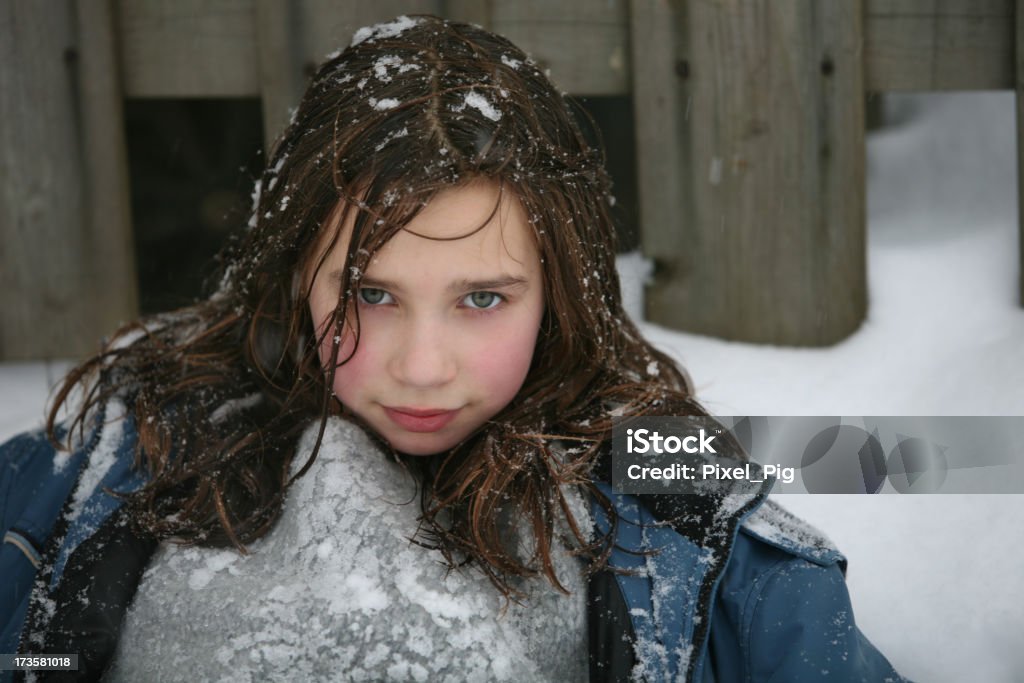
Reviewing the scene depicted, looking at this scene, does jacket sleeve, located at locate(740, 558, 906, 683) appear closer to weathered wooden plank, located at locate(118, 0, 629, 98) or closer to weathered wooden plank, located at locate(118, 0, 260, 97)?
weathered wooden plank, located at locate(118, 0, 629, 98)

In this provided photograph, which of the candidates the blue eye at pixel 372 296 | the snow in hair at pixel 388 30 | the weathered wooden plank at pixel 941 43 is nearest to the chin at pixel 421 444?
the blue eye at pixel 372 296

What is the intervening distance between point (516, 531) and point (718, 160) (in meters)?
0.95

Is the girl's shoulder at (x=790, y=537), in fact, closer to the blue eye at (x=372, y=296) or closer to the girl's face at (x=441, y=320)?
the girl's face at (x=441, y=320)

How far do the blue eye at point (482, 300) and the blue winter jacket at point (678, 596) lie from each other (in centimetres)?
34

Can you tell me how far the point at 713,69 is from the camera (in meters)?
2.07

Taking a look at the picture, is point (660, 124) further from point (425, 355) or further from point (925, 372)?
point (425, 355)

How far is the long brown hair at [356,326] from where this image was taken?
1.48 meters

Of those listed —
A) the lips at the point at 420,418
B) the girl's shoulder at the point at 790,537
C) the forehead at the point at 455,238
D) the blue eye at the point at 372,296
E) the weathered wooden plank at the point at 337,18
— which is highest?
the weathered wooden plank at the point at 337,18

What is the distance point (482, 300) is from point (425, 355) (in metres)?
0.12

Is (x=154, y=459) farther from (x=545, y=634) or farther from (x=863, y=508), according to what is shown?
(x=863, y=508)

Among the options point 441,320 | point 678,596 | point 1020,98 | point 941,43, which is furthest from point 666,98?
point 678,596

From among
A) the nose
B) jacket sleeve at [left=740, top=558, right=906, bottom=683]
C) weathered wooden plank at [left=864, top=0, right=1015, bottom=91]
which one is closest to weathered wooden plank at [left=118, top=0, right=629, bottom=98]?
weathered wooden plank at [left=864, top=0, right=1015, bottom=91]

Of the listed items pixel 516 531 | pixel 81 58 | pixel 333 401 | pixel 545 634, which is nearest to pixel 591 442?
pixel 516 531

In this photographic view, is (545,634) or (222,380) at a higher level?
(222,380)
